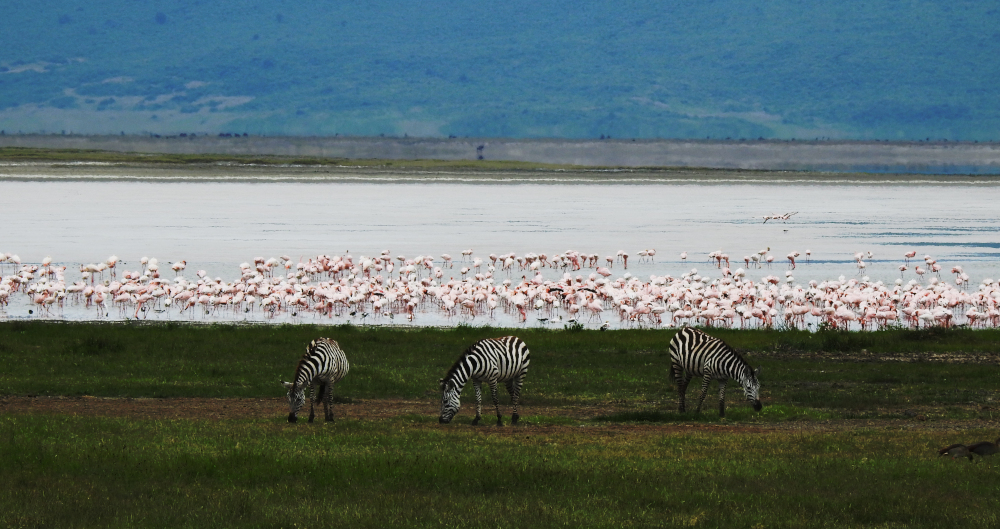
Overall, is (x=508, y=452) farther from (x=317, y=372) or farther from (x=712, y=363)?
(x=712, y=363)

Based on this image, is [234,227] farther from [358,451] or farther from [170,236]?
[358,451]

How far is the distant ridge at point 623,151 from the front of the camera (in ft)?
485

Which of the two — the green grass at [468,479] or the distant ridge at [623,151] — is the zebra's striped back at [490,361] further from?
the distant ridge at [623,151]

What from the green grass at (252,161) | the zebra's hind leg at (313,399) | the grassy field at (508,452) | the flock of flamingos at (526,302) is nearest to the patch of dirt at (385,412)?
the grassy field at (508,452)

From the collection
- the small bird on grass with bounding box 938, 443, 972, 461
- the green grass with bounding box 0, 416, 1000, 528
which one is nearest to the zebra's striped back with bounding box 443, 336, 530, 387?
the green grass with bounding box 0, 416, 1000, 528

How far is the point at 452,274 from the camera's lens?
38.6 m

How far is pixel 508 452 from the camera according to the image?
42.9 ft

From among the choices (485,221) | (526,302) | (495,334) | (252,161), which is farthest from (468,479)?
(252,161)

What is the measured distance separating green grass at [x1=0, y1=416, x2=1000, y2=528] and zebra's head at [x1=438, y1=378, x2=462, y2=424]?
1029 millimetres

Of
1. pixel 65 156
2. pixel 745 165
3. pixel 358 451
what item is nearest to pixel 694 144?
pixel 745 165

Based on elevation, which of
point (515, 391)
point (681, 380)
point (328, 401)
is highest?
point (681, 380)

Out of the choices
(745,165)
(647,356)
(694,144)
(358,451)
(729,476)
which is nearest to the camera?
(729,476)

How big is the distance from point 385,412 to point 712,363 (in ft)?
14.6

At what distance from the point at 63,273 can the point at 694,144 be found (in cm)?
14940
